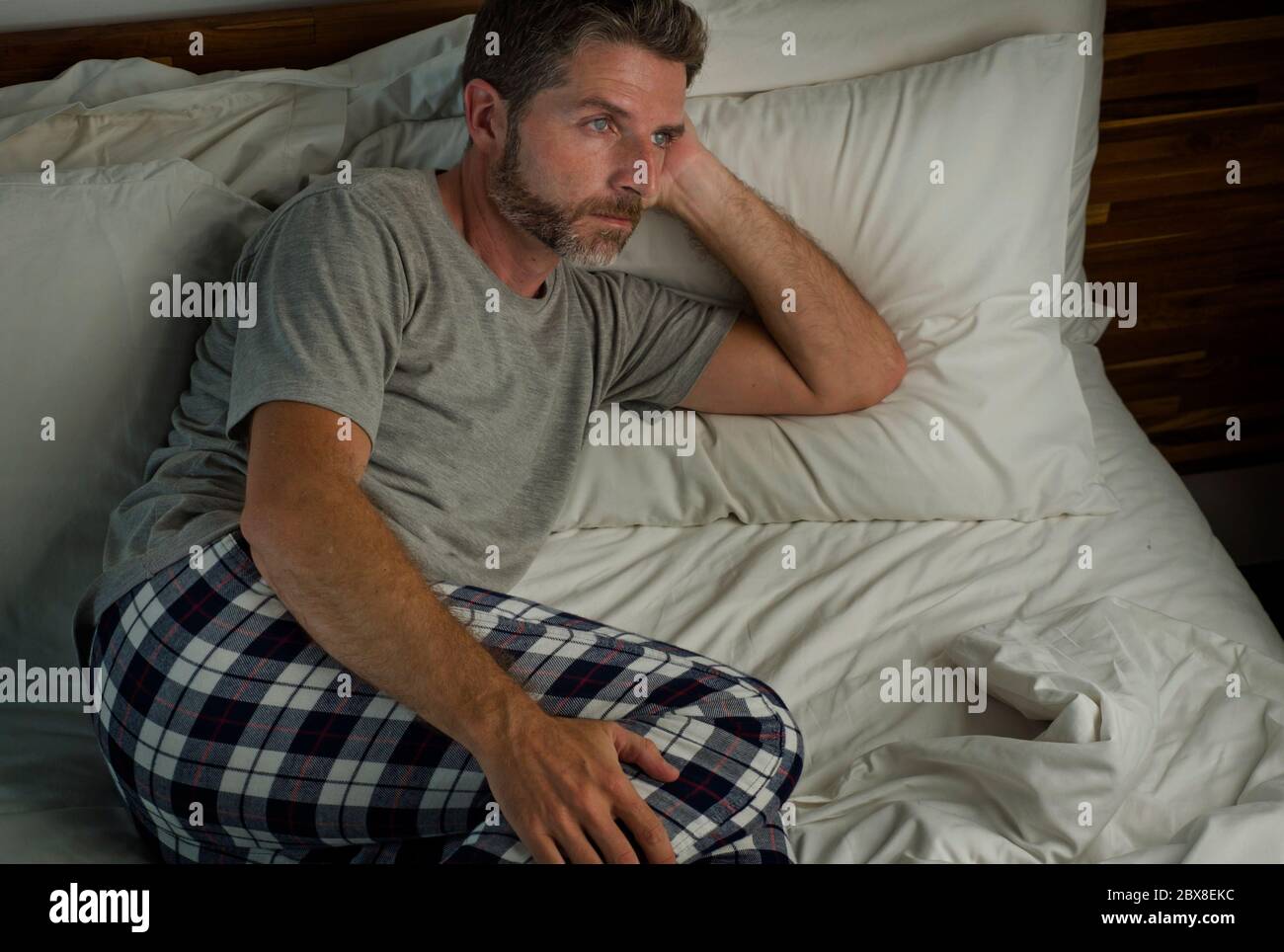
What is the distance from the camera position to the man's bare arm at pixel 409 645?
3.33 feet

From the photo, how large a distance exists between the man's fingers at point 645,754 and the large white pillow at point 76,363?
610 millimetres

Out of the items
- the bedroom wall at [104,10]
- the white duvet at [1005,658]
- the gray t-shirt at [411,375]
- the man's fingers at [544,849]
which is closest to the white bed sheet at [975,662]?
the white duvet at [1005,658]

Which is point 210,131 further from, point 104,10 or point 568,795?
point 568,795

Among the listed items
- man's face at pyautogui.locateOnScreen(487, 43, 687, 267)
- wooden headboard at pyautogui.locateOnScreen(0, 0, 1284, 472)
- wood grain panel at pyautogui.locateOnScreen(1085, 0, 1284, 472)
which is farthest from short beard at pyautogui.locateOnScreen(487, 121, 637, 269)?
wood grain panel at pyautogui.locateOnScreen(1085, 0, 1284, 472)

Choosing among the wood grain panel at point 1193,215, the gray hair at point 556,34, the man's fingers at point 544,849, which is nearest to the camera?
the man's fingers at point 544,849

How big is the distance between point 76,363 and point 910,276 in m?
0.92

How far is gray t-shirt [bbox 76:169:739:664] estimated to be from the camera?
1.16m

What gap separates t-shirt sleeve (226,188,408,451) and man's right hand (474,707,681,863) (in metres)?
0.32

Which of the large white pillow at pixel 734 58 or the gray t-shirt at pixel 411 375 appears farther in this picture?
the large white pillow at pixel 734 58

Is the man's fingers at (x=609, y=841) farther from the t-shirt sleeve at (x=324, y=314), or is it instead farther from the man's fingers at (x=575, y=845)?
the t-shirt sleeve at (x=324, y=314)

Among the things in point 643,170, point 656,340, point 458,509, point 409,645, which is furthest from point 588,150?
point 409,645

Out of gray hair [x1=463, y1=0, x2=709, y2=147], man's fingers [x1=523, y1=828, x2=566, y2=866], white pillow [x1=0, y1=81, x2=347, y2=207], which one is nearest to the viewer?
man's fingers [x1=523, y1=828, x2=566, y2=866]

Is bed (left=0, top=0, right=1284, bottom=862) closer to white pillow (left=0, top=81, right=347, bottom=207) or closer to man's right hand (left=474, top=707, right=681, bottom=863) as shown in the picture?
white pillow (left=0, top=81, right=347, bottom=207)
